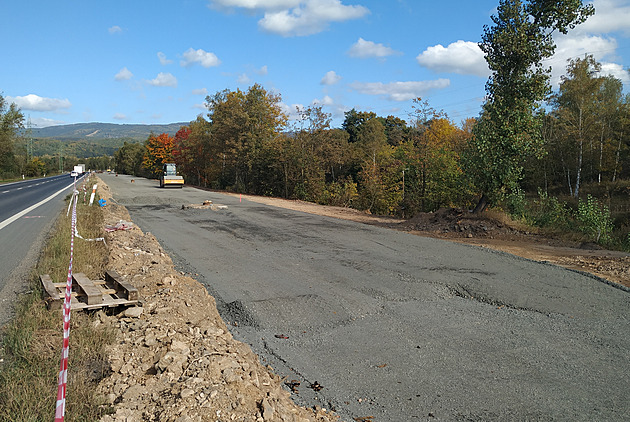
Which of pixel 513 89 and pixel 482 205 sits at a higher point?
pixel 513 89

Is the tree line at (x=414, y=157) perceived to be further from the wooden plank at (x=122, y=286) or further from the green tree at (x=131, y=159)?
the green tree at (x=131, y=159)

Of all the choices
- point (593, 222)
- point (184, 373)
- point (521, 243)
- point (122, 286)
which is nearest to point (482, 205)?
point (521, 243)

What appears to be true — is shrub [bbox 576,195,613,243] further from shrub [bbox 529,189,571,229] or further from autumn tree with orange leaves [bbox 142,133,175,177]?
autumn tree with orange leaves [bbox 142,133,175,177]

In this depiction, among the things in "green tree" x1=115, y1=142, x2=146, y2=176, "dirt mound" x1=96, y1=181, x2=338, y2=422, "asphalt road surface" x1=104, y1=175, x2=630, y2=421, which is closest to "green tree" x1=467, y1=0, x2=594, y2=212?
"asphalt road surface" x1=104, y1=175, x2=630, y2=421

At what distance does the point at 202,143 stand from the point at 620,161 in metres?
44.5

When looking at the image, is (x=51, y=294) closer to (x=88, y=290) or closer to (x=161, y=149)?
(x=88, y=290)

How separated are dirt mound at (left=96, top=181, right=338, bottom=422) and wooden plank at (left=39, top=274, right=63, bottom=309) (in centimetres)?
63

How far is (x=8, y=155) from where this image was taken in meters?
67.4

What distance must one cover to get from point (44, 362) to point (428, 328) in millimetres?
4567

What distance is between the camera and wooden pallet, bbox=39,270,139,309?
19.2 feet

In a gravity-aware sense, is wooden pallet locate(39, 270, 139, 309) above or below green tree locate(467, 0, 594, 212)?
below

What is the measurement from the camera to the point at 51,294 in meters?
6.11

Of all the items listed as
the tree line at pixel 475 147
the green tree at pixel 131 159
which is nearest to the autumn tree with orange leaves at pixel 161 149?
the tree line at pixel 475 147

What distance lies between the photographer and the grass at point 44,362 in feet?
11.3
